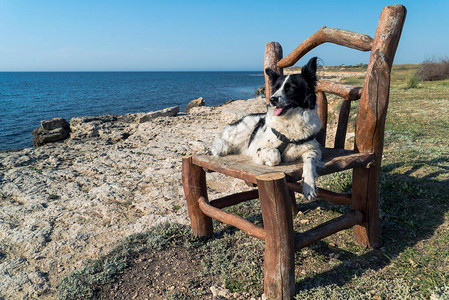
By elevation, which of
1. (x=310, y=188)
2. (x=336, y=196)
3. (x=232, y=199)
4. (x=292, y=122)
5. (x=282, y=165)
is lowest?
(x=232, y=199)

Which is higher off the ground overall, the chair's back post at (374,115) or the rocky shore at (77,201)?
the chair's back post at (374,115)

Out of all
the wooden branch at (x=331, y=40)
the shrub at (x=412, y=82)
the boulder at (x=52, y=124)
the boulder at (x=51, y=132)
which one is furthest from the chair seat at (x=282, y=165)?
the shrub at (x=412, y=82)

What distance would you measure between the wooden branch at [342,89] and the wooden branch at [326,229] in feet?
4.58

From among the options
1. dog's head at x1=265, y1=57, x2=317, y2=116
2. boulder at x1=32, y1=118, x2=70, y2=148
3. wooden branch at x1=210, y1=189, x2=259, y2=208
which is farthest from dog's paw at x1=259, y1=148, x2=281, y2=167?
boulder at x1=32, y1=118, x2=70, y2=148

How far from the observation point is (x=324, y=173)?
10.3 feet

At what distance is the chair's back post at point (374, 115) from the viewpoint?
3.17m

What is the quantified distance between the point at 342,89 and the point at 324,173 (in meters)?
1.40

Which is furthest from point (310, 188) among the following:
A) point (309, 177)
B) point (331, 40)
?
point (331, 40)

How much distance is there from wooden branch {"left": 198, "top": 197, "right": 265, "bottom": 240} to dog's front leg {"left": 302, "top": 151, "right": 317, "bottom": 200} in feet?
1.90

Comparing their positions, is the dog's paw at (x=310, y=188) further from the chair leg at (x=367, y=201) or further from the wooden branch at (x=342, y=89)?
the wooden branch at (x=342, y=89)

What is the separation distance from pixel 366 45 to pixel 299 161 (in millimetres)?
1467

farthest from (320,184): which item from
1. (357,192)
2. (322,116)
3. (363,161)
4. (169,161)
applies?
(169,161)

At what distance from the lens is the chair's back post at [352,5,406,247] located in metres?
3.17

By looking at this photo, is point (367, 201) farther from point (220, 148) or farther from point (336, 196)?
point (220, 148)
